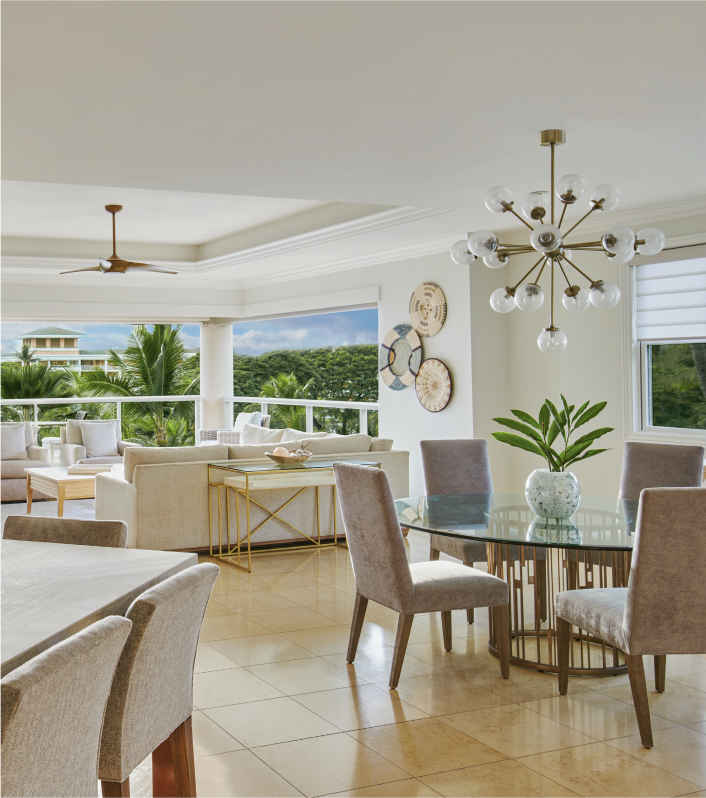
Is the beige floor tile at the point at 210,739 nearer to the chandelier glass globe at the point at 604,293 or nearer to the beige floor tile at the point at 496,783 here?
the beige floor tile at the point at 496,783

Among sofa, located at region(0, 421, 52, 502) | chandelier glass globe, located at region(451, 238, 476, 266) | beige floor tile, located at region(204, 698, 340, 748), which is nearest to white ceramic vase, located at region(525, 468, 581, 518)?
chandelier glass globe, located at region(451, 238, 476, 266)

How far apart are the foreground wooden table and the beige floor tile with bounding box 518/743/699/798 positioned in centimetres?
134

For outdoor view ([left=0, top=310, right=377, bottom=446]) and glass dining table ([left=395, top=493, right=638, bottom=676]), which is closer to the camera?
glass dining table ([left=395, top=493, right=638, bottom=676])

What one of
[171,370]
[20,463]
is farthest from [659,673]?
[171,370]

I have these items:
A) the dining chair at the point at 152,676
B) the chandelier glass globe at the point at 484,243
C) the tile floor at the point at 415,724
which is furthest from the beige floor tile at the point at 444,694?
the chandelier glass globe at the point at 484,243

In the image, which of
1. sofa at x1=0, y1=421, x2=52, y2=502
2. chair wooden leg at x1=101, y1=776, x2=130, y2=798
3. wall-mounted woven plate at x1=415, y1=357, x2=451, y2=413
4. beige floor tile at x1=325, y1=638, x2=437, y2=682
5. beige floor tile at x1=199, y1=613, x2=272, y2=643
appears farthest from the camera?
sofa at x1=0, y1=421, x2=52, y2=502

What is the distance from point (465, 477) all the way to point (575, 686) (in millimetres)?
1471

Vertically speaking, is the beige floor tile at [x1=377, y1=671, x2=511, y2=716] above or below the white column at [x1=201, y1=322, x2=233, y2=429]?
below

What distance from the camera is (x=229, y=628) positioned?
419 centimetres

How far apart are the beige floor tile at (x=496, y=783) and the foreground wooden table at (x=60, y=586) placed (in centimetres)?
105

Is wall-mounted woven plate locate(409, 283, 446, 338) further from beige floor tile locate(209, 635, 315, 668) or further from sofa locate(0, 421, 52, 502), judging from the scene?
sofa locate(0, 421, 52, 502)

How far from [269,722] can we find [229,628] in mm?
1196

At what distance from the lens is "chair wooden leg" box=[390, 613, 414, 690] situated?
3.34 metres

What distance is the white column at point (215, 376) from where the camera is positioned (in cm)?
1078
